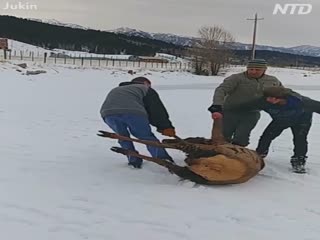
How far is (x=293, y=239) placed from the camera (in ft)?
14.5

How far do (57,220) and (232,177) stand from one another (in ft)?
6.76

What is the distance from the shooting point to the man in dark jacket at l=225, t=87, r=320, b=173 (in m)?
6.56

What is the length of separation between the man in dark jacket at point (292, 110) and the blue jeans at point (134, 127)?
4.09 ft

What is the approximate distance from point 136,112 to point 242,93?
4.81 ft

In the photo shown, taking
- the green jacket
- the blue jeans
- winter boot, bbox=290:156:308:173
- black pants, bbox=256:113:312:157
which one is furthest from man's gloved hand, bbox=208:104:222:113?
winter boot, bbox=290:156:308:173

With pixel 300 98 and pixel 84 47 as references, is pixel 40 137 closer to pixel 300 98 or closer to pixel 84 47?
pixel 300 98

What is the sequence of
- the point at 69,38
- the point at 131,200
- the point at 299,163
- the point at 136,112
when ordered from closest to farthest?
the point at 131,200, the point at 136,112, the point at 299,163, the point at 69,38

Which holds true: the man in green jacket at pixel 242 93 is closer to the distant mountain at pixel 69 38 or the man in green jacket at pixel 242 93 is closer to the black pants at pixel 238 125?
the black pants at pixel 238 125

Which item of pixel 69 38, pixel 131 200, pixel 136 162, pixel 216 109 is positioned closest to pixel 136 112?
pixel 136 162

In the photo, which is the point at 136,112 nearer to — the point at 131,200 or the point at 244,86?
the point at 131,200

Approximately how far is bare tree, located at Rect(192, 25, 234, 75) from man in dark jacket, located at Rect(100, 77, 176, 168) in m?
54.8

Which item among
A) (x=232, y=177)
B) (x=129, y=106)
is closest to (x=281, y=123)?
(x=232, y=177)

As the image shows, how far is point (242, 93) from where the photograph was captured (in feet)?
22.7

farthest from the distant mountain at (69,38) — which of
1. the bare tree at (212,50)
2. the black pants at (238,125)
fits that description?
the black pants at (238,125)
